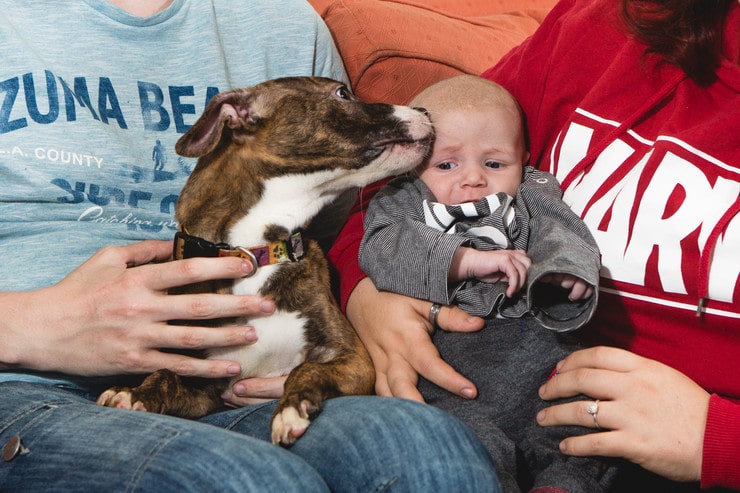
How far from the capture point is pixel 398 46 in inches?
83.6

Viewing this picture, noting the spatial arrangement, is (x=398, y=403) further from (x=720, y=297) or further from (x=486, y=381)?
(x=720, y=297)

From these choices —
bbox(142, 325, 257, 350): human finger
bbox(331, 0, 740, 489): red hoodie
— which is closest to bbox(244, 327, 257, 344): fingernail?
bbox(142, 325, 257, 350): human finger

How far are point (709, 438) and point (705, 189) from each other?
454mm

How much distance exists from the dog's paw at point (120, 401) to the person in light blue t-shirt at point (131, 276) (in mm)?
45

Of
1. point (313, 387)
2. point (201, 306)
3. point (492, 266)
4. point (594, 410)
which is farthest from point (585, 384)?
point (201, 306)

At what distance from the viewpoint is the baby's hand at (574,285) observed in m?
1.32

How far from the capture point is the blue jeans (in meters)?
0.98

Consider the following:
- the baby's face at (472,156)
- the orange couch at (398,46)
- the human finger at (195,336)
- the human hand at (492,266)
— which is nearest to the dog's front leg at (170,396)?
the human finger at (195,336)

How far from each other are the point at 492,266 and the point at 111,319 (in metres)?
0.75

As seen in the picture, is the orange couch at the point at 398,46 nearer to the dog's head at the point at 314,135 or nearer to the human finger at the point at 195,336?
the dog's head at the point at 314,135

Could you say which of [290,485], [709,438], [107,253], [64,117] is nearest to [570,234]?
[709,438]

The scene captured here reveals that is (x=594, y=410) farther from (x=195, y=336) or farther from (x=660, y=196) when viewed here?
(x=195, y=336)

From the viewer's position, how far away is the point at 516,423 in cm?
142

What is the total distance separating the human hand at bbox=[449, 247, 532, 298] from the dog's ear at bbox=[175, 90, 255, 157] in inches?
22.8
